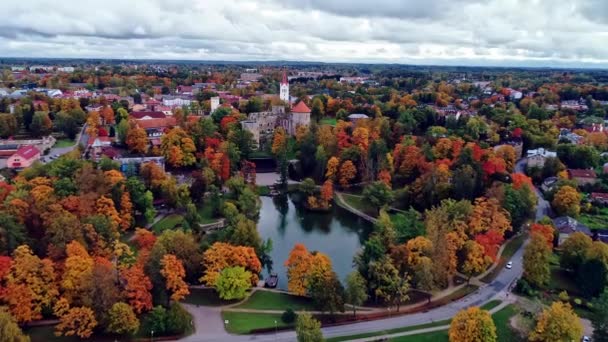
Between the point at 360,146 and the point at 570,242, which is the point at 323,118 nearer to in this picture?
the point at 360,146

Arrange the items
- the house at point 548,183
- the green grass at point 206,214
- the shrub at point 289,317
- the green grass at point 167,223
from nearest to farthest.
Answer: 1. the shrub at point 289,317
2. the green grass at point 167,223
3. the green grass at point 206,214
4. the house at point 548,183

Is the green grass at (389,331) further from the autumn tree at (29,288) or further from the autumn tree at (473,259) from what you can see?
the autumn tree at (29,288)

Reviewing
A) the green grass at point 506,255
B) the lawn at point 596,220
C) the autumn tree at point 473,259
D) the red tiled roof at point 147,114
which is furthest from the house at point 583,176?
the red tiled roof at point 147,114

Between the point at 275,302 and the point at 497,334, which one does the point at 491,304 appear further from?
the point at 275,302

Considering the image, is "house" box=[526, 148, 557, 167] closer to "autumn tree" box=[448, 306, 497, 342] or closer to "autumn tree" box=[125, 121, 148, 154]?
"autumn tree" box=[448, 306, 497, 342]

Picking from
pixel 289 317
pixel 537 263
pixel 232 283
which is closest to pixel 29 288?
pixel 232 283
